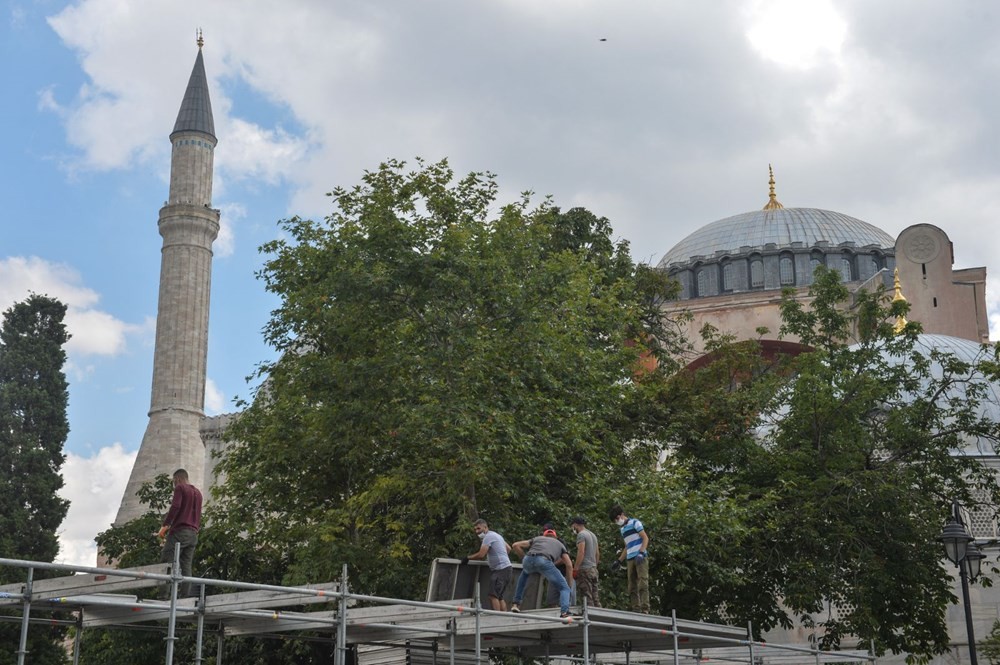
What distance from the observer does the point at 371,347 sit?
19.4m

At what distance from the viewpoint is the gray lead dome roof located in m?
46.9

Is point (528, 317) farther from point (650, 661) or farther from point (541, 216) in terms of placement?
point (650, 661)

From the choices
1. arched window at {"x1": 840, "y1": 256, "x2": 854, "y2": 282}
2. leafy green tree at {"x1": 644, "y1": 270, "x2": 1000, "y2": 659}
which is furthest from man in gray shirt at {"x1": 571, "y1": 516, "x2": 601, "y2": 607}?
arched window at {"x1": 840, "y1": 256, "x2": 854, "y2": 282}

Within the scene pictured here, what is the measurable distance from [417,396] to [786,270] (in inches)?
1154

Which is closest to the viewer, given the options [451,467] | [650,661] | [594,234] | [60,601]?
[60,601]

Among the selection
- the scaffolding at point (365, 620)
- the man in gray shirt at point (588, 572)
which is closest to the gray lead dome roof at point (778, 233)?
the scaffolding at point (365, 620)

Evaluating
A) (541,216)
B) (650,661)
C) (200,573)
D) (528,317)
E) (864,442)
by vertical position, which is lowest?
(650,661)

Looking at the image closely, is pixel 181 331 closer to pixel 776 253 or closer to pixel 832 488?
pixel 776 253

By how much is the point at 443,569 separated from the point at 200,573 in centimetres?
890

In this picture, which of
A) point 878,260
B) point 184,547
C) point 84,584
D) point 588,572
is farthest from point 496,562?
point 878,260

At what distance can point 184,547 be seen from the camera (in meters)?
12.0

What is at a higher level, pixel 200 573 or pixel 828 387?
pixel 828 387

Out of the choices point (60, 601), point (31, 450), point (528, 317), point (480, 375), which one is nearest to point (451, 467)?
point (480, 375)

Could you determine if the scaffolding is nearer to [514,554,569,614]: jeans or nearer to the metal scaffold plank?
the metal scaffold plank
